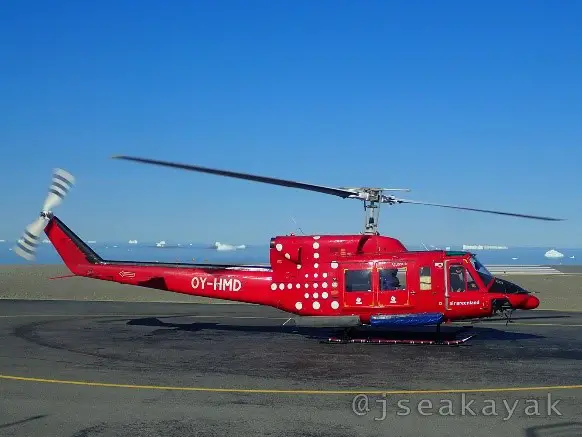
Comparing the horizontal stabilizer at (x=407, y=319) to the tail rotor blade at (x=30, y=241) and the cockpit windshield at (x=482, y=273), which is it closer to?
the cockpit windshield at (x=482, y=273)

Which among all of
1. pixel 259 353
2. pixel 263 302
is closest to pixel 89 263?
pixel 263 302

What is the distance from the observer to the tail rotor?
21.0 m

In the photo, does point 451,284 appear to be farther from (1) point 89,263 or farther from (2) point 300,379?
(1) point 89,263

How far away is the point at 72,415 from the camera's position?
34.7 ft

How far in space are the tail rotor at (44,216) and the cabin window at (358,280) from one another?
1028 cm

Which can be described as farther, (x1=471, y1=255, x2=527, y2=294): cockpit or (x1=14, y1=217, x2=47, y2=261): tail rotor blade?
(x1=14, y1=217, x2=47, y2=261): tail rotor blade

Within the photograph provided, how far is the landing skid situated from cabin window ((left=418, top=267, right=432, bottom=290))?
1.68 m

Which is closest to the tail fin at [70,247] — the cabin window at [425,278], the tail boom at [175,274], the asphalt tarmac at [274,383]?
the tail boom at [175,274]

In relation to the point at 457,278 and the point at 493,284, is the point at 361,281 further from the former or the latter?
the point at 493,284

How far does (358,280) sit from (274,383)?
20.2 ft

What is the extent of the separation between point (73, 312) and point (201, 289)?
340 inches

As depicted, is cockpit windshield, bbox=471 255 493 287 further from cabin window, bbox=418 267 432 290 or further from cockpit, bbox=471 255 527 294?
cabin window, bbox=418 267 432 290

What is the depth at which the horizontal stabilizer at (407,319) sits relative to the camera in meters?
17.6

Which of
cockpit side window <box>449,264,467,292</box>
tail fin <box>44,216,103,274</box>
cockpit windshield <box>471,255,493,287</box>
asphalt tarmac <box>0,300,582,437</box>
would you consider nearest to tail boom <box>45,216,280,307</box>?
tail fin <box>44,216,103,274</box>
